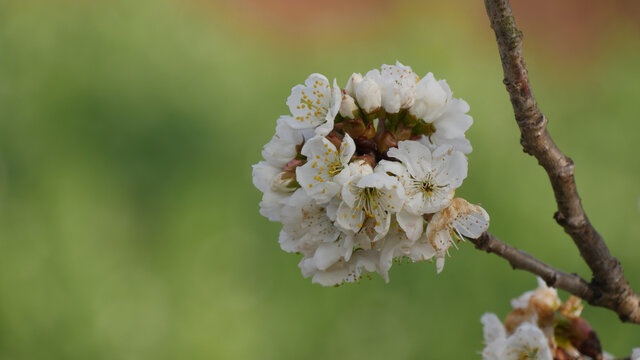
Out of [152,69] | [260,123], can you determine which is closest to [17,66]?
[152,69]

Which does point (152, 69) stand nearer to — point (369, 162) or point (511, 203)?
point (511, 203)

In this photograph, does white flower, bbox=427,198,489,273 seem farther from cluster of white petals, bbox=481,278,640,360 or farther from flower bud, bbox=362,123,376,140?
cluster of white petals, bbox=481,278,640,360

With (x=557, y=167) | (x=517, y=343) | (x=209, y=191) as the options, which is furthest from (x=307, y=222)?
(x=209, y=191)

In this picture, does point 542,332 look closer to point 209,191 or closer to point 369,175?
point 369,175

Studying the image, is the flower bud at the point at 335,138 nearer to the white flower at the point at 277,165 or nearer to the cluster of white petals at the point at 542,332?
the white flower at the point at 277,165

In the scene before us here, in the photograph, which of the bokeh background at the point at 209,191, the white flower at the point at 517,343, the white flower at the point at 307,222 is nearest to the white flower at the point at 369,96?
the white flower at the point at 307,222

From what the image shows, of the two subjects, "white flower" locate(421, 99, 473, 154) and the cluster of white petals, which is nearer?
"white flower" locate(421, 99, 473, 154)

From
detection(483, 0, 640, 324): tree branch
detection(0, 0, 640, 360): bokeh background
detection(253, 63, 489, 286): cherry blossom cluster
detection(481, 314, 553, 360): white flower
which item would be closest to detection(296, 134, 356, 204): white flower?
detection(253, 63, 489, 286): cherry blossom cluster
